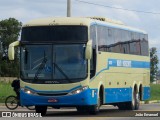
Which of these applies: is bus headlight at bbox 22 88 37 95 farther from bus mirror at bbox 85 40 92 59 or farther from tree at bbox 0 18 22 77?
tree at bbox 0 18 22 77

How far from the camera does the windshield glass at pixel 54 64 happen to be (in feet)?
78.3

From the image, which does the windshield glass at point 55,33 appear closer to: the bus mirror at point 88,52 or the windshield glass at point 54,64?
the windshield glass at point 54,64

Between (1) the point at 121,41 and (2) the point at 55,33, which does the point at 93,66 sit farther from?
(1) the point at 121,41

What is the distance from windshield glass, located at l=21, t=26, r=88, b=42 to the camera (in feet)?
79.3

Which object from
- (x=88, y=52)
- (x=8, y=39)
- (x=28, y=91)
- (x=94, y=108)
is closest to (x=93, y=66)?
(x=88, y=52)

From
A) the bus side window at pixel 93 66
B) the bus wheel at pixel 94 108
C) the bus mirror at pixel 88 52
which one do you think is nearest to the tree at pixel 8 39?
the bus wheel at pixel 94 108

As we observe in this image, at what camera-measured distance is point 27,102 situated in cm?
2408

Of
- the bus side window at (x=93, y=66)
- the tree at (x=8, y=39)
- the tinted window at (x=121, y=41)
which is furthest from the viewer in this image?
the tree at (x=8, y=39)

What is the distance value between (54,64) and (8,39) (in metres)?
98.3

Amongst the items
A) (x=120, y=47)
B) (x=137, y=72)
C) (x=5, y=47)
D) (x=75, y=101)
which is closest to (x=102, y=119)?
(x=75, y=101)

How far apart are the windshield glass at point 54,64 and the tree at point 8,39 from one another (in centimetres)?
9348

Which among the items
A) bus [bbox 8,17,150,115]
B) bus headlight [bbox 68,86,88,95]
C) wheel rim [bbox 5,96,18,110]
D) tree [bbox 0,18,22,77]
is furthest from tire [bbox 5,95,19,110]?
tree [bbox 0,18,22,77]

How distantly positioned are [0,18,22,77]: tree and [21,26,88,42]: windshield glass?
93.1 m

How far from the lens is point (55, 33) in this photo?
2431 cm
